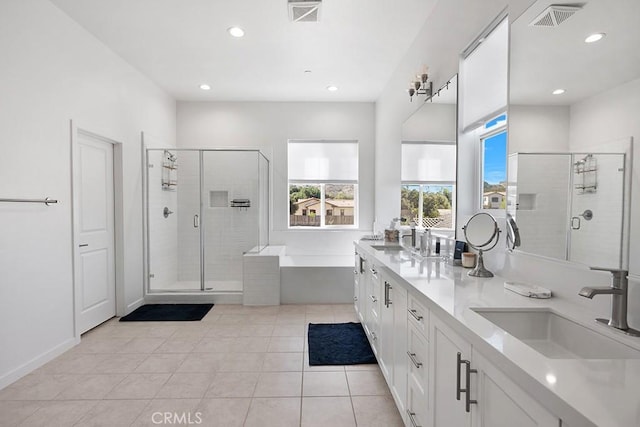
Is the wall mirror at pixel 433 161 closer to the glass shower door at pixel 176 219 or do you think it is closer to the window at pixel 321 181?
the window at pixel 321 181

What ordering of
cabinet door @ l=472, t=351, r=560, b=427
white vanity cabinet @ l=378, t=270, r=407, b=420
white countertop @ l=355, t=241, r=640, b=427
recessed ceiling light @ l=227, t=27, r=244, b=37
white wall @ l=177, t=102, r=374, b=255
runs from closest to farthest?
white countertop @ l=355, t=241, r=640, b=427 → cabinet door @ l=472, t=351, r=560, b=427 → white vanity cabinet @ l=378, t=270, r=407, b=420 → recessed ceiling light @ l=227, t=27, r=244, b=37 → white wall @ l=177, t=102, r=374, b=255

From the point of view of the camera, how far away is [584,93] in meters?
1.21

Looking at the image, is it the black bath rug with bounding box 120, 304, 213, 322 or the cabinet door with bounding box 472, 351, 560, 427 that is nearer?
the cabinet door with bounding box 472, 351, 560, 427

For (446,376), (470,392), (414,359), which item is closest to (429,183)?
(414,359)

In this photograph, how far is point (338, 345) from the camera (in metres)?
2.94

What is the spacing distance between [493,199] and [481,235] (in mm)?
223

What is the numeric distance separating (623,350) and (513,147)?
1.06m

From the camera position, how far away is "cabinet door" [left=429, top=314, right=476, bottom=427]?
3.57 ft

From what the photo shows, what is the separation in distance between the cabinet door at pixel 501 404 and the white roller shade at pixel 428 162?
67.2 inches

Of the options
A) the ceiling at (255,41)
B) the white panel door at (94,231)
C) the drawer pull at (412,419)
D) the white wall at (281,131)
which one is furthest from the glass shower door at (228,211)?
the drawer pull at (412,419)

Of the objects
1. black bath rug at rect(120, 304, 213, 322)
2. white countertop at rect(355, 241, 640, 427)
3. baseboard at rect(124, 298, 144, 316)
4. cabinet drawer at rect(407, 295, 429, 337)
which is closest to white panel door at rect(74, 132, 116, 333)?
baseboard at rect(124, 298, 144, 316)

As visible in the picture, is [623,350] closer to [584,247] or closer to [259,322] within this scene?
[584,247]

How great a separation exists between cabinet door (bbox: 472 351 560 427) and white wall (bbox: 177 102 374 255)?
428cm

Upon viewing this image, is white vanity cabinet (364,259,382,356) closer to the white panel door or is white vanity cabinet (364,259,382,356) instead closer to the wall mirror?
the wall mirror
